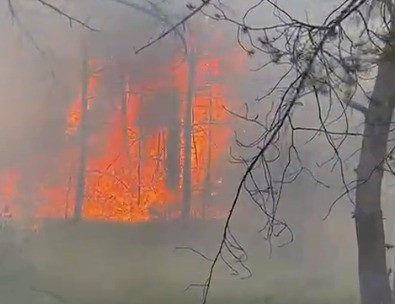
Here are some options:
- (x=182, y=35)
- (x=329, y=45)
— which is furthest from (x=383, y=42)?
(x=182, y=35)

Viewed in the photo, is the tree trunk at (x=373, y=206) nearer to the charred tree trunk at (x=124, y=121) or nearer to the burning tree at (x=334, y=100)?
the burning tree at (x=334, y=100)

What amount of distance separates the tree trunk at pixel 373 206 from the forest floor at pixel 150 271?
0.14 ft

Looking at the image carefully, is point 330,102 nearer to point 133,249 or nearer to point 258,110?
Answer: point 258,110

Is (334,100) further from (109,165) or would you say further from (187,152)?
(109,165)

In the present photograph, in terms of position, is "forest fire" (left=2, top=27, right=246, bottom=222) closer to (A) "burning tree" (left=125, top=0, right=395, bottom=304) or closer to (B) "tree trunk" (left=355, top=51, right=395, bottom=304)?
(A) "burning tree" (left=125, top=0, right=395, bottom=304)

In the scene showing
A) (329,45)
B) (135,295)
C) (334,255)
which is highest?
(329,45)

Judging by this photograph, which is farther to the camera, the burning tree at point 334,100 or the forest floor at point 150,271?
the forest floor at point 150,271

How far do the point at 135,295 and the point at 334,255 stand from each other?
1.53ft

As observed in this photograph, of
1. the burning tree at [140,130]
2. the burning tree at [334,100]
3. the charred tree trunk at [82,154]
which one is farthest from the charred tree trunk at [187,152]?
the charred tree trunk at [82,154]

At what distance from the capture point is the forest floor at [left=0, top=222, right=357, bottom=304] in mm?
1365

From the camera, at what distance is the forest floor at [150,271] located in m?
1.37

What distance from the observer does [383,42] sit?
1235 mm

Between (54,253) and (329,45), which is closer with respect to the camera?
(329,45)

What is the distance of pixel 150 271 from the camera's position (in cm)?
138
